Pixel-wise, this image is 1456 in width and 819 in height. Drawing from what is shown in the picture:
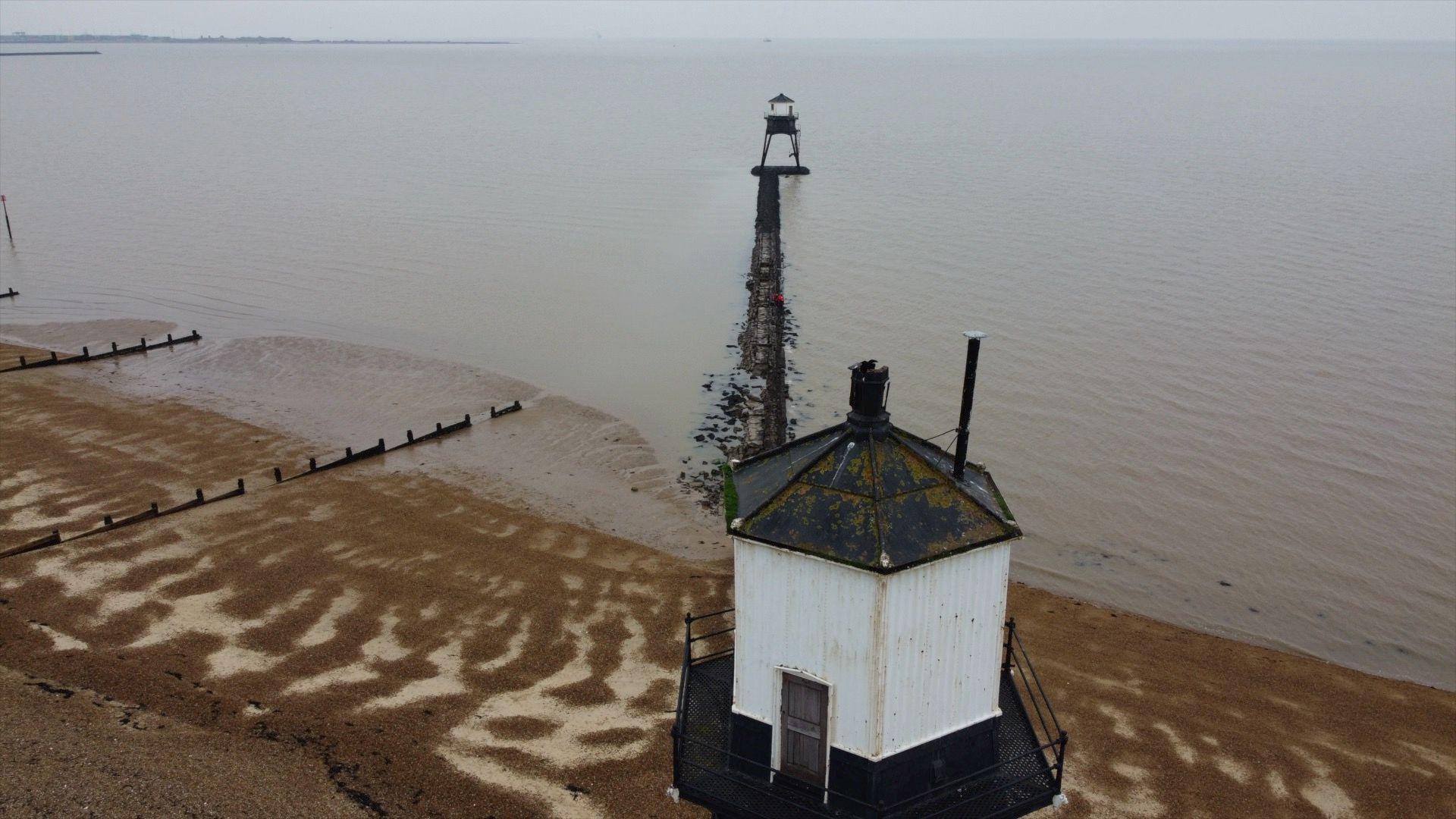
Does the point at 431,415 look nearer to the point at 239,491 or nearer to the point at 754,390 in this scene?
the point at 239,491

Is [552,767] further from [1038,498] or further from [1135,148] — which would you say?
[1135,148]

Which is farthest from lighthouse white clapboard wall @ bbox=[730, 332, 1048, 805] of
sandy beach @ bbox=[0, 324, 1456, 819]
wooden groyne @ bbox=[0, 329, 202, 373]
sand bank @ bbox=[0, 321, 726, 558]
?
wooden groyne @ bbox=[0, 329, 202, 373]

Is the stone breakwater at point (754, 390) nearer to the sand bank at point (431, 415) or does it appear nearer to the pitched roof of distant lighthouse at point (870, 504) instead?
the sand bank at point (431, 415)

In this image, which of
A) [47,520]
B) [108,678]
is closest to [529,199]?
[47,520]

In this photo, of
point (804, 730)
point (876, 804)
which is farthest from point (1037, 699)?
point (804, 730)

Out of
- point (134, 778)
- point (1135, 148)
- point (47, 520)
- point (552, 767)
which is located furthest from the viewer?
point (1135, 148)

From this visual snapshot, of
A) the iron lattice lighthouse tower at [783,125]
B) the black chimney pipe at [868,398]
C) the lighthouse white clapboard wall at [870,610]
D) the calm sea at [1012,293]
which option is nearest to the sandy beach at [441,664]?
the calm sea at [1012,293]
